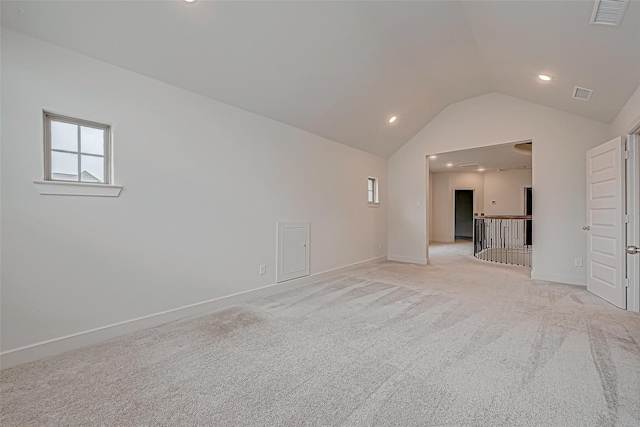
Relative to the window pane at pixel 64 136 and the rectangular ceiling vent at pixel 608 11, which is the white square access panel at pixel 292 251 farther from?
the rectangular ceiling vent at pixel 608 11

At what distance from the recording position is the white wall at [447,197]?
1059cm

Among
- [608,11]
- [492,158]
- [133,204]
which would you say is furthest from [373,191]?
[133,204]

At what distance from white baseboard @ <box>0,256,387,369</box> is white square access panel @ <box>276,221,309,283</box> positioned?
0.60ft

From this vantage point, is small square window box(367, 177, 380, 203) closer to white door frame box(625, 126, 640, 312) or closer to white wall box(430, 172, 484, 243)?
white door frame box(625, 126, 640, 312)

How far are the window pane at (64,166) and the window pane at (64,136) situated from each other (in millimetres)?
59

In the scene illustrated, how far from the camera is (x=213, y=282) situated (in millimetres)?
3385

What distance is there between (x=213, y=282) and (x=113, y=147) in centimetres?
170

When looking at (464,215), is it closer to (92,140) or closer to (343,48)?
(343,48)

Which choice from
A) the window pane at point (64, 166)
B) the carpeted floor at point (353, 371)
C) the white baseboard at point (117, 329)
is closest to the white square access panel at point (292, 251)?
the white baseboard at point (117, 329)

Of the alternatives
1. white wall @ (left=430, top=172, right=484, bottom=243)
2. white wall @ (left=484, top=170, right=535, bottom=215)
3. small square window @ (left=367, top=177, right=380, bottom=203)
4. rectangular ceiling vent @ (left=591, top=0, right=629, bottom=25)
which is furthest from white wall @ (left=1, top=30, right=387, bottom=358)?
white wall @ (left=484, top=170, right=535, bottom=215)

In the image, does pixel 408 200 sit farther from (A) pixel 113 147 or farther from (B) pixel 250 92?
(A) pixel 113 147

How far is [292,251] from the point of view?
437 centimetres

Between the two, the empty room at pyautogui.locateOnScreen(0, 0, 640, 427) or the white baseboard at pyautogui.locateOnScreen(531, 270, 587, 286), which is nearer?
the empty room at pyautogui.locateOnScreen(0, 0, 640, 427)

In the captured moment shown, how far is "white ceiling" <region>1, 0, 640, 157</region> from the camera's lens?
235 centimetres
